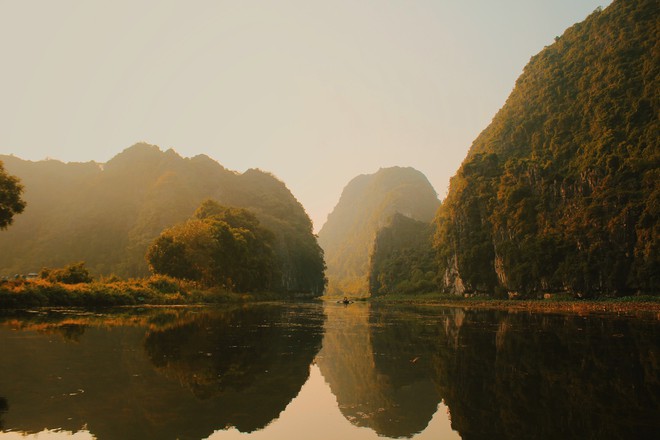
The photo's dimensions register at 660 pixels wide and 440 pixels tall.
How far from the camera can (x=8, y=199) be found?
38094mm

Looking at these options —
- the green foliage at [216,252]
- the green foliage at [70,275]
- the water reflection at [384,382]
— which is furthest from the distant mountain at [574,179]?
the green foliage at [70,275]

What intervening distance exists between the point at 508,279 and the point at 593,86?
52.2 metres

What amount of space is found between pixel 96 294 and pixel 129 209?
5332 inches

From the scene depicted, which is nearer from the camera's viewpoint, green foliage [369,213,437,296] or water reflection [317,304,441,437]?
water reflection [317,304,441,437]

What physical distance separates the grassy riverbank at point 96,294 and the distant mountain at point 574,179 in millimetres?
65880

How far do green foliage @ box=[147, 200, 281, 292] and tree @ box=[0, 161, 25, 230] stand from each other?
25.8m

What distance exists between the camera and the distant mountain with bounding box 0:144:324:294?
434 feet

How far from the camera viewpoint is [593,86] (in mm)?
108375

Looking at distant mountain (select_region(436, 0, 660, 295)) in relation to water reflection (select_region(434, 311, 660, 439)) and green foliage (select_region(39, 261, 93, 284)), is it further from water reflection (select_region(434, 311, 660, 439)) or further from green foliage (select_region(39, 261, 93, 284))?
green foliage (select_region(39, 261, 93, 284))

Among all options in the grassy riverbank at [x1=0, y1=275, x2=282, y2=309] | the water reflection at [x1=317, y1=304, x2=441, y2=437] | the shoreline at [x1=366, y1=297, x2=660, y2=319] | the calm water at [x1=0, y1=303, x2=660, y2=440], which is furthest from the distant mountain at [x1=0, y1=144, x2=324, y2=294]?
the calm water at [x1=0, y1=303, x2=660, y2=440]

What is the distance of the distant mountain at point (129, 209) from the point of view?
434ft

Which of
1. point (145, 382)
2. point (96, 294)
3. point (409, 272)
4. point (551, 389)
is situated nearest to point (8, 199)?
point (96, 294)

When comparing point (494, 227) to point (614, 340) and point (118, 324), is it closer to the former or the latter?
point (614, 340)

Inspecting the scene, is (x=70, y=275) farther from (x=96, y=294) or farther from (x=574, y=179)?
(x=574, y=179)
